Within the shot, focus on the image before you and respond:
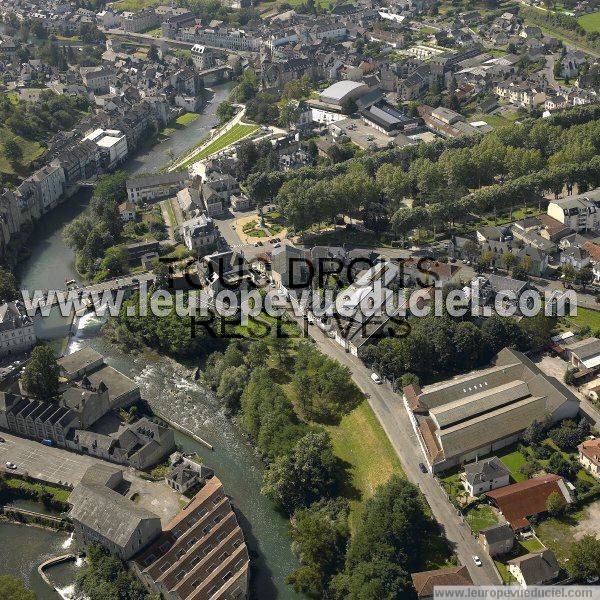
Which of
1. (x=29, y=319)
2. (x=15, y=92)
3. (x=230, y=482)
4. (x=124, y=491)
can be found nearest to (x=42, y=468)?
(x=124, y=491)

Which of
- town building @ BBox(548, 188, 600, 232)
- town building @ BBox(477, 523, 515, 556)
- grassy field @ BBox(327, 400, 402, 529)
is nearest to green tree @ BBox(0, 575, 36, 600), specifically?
grassy field @ BBox(327, 400, 402, 529)

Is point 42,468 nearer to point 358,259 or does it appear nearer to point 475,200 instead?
point 358,259

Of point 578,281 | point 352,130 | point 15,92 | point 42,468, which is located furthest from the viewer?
point 15,92

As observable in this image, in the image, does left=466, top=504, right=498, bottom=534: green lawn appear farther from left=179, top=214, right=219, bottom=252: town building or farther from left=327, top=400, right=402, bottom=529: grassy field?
left=179, top=214, right=219, bottom=252: town building

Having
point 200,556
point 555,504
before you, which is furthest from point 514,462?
point 200,556

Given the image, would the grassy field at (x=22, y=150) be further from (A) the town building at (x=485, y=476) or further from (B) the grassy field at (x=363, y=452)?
(A) the town building at (x=485, y=476)

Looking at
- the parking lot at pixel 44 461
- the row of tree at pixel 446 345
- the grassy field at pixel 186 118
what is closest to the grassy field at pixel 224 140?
the grassy field at pixel 186 118

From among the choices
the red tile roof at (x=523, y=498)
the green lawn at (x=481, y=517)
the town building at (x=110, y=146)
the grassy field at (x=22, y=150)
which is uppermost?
the red tile roof at (x=523, y=498)
